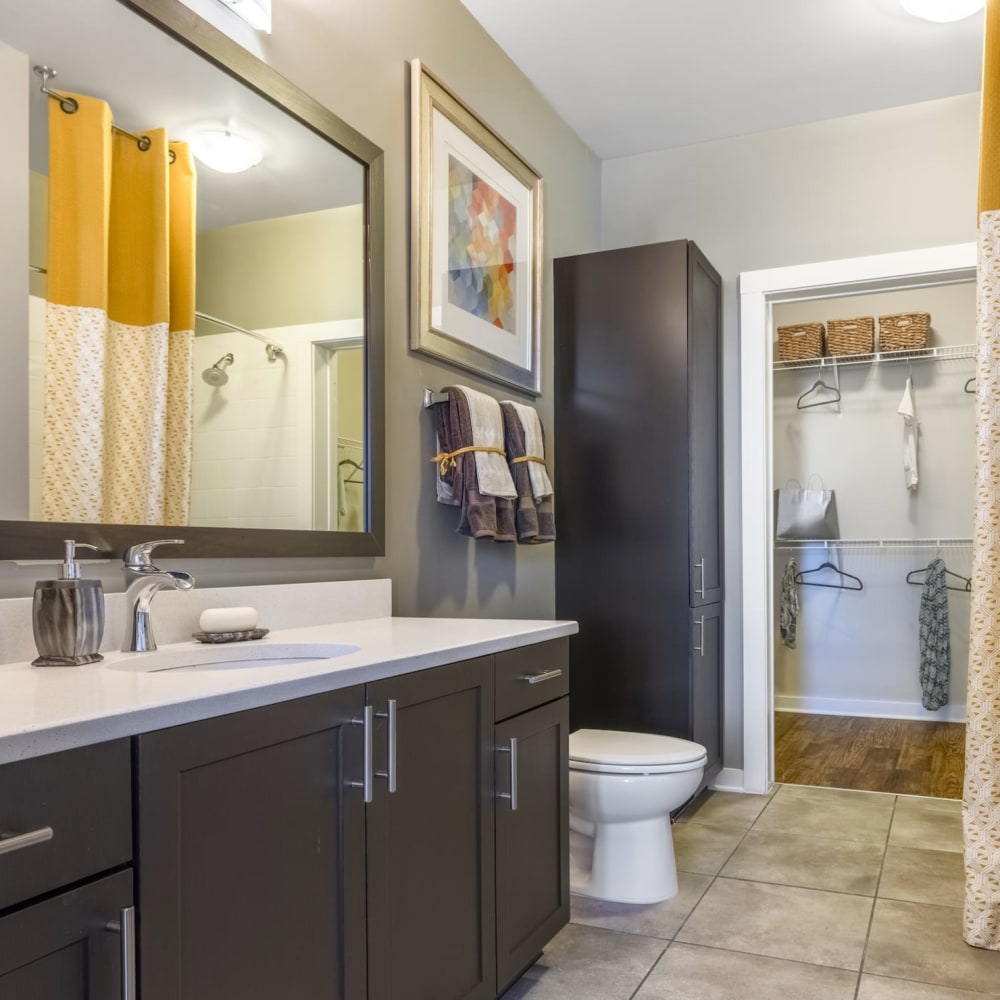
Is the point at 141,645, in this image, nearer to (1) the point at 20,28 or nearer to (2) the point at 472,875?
(2) the point at 472,875

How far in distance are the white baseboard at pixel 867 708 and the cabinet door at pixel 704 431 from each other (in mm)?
1967

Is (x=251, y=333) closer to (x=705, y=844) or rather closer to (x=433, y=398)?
(x=433, y=398)

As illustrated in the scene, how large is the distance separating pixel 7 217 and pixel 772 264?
286cm

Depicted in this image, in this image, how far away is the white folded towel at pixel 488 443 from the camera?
2508mm

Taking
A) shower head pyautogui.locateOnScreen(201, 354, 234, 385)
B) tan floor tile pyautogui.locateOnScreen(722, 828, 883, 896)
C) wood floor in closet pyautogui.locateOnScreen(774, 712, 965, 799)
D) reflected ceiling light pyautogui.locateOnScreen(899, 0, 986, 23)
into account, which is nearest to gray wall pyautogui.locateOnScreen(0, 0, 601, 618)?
shower head pyautogui.locateOnScreen(201, 354, 234, 385)

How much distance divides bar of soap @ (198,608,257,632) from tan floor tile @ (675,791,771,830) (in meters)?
1.96

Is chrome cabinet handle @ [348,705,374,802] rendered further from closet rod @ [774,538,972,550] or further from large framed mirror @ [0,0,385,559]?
closet rod @ [774,538,972,550]

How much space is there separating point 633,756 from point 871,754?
2.19m

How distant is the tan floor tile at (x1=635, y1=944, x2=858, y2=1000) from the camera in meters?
1.92

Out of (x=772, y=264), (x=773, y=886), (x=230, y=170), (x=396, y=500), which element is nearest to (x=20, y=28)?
(x=230, y=170)

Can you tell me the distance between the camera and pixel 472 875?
168 cm

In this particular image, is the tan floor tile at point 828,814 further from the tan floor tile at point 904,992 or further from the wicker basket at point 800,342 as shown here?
the wicker basket at point 800,342

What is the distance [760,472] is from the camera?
3.54 m

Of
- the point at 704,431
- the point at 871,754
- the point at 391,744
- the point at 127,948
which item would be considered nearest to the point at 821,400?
the point at 871,754
